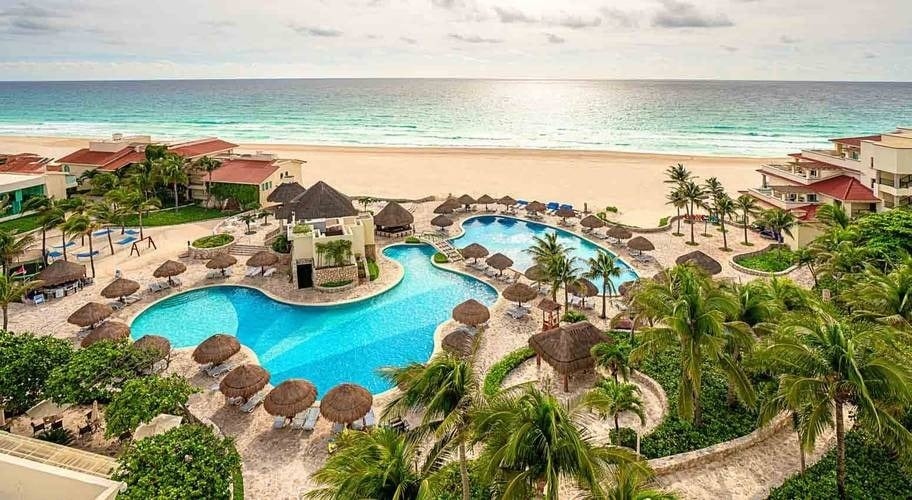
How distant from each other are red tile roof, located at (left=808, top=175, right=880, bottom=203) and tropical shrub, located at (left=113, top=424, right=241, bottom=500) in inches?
1404

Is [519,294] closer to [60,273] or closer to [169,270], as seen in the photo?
[169,270]

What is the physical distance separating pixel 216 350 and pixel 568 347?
12.9m

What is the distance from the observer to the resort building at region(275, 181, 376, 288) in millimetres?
28156

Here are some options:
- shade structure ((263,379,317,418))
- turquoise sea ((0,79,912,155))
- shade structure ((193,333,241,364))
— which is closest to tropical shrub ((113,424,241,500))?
shade structure ((263,379,317,418))

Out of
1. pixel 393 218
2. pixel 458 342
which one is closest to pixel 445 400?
pixel 458 342

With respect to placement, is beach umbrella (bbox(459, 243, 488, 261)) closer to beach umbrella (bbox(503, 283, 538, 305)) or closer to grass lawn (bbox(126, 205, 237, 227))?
beach umbrella (bbox(503, 283, 538, 305))

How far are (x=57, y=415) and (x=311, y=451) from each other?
8232mm

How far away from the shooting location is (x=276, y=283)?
2877 cm

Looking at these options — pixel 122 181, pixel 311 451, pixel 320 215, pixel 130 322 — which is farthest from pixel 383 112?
pixel 311 451

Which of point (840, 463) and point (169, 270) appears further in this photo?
point (169, 270)

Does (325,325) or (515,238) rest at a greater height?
(515,238)

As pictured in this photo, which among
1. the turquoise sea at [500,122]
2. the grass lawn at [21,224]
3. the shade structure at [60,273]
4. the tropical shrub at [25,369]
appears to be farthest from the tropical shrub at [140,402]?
the turquoise sea at [500,122]

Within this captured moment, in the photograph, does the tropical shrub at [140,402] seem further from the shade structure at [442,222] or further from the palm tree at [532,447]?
the shade structure at [442,222]

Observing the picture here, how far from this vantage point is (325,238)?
28.5m
